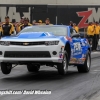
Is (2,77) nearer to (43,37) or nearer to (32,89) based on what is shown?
(43,37)

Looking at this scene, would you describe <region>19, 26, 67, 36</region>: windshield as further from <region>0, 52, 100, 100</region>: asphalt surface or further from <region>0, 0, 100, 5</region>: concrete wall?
<region>0, 0, 100, 5</region>: concrete wall

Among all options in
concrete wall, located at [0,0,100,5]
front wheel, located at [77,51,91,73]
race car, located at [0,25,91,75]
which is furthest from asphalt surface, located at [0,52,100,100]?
concrete wall, located at [0,0,100,5]

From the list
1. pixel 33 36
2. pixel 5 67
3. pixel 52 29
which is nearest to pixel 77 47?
pixel 52 29

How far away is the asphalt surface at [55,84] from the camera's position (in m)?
10.8

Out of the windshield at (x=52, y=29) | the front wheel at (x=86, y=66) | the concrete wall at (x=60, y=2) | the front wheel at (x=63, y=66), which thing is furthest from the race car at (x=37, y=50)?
the concrete wall at (x=60, y=2)

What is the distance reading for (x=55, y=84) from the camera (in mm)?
13031

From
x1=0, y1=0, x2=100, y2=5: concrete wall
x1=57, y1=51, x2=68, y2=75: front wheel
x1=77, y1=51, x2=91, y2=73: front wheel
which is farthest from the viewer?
x1=0, y1=0, x2=100, y2=5: concrete wall

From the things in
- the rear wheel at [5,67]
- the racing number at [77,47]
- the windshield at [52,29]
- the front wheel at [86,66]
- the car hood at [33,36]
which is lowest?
the front wheel at [86,66]

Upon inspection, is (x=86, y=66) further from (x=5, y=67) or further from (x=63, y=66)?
(x=5, y=67)

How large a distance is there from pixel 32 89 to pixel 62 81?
6.40 feet

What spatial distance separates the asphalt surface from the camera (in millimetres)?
10766

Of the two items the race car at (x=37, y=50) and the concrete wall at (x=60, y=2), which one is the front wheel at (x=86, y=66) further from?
the concrete wall at (x=60, y=2)

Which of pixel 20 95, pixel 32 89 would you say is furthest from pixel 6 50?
pixel 20 95

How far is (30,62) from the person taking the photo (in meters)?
13.7
